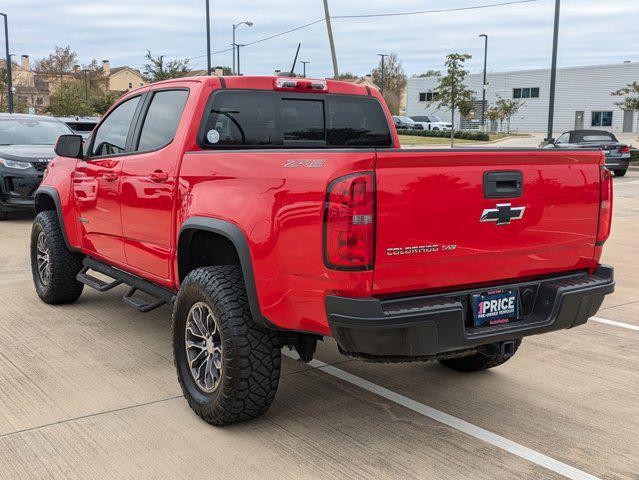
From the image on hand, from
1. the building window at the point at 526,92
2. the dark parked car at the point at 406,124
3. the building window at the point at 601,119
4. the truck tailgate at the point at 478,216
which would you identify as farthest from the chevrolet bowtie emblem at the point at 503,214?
the building window at the point at 526,92

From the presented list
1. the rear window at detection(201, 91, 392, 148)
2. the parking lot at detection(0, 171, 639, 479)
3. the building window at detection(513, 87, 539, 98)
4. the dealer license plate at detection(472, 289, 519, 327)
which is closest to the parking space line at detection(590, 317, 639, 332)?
the parking lot at detection(0, 171, 639, 479)

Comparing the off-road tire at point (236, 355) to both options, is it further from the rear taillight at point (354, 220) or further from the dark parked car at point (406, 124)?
the dark parked car at point (406, 124)

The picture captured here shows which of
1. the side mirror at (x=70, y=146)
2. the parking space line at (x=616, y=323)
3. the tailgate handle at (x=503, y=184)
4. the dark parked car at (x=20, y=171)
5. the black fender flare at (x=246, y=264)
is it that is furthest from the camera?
the dark parked car at (x=20, y=171)

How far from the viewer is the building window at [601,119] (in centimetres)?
5841

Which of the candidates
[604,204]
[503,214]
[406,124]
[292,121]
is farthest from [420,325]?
[406,124]

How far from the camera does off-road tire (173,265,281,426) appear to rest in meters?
3.60

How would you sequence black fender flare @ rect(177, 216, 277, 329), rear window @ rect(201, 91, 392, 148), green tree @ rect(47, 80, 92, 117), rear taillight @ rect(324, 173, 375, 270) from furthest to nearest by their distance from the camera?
1. green tree @ rect(47, 80, 92, 117)
2. rear window @ rect(201, 91, 392, 148)
3. black fender flare @ rect(177, 216, 277, 329)
4. rear taillight @ rect(324, 173, 375, 270)

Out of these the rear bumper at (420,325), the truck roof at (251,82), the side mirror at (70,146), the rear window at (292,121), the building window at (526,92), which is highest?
the building window at (526,92)

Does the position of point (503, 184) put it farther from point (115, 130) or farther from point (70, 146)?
point (70, 146)

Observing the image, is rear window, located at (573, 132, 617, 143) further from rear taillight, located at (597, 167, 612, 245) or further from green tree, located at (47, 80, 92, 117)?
green tree, located at (47, 80, 92, 117)

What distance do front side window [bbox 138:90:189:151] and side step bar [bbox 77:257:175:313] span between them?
96 cm

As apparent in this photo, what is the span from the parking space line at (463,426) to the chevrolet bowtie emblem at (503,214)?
1.18 meters

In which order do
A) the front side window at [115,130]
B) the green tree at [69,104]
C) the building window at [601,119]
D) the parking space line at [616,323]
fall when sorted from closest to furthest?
the front side window at [115,130], the parking space line at [616,323], the green tree at [69,104], the building window at [601,119]

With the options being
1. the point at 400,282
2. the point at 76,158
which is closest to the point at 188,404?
the point at 400,282
